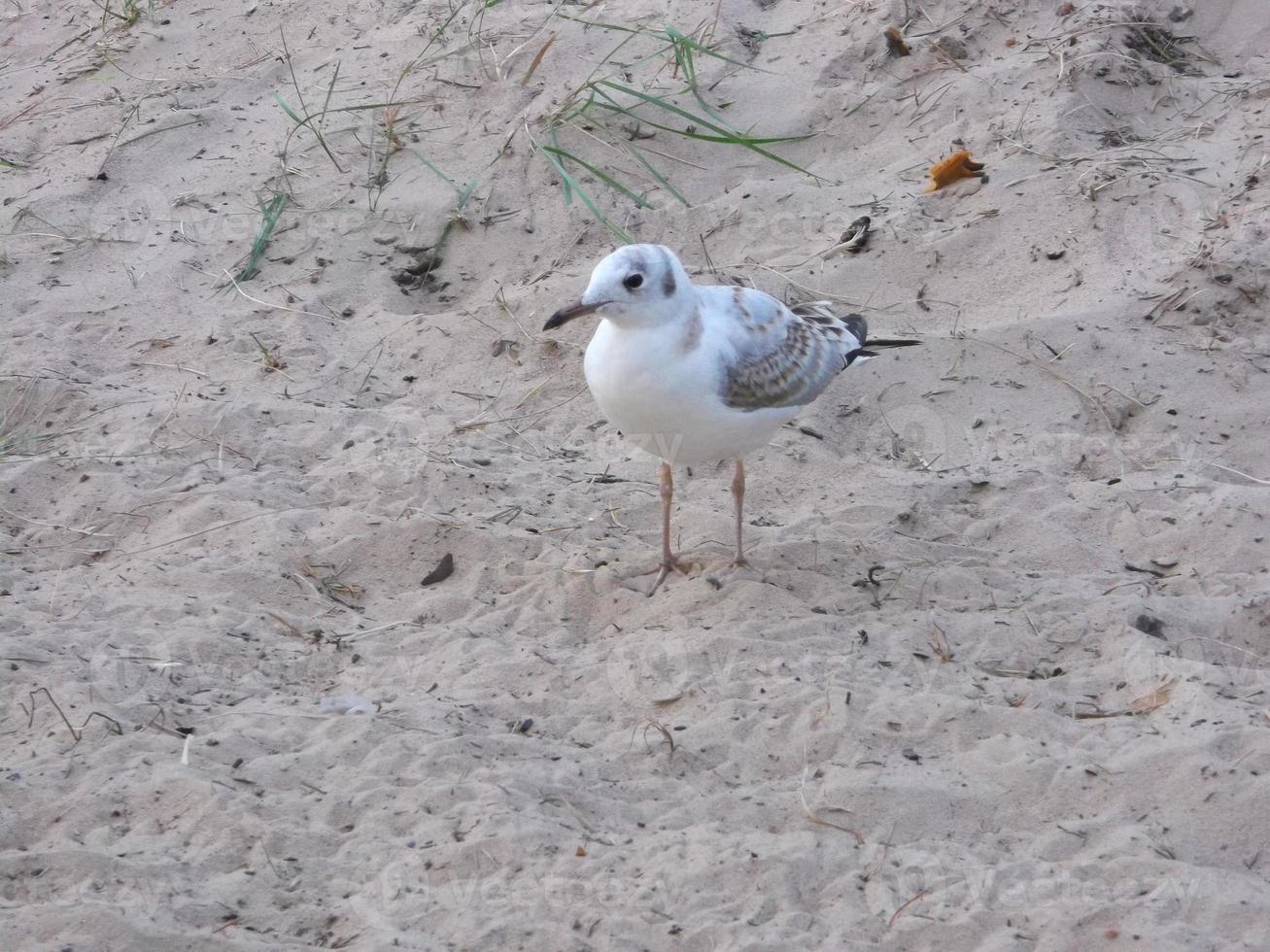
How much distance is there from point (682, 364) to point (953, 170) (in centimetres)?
279

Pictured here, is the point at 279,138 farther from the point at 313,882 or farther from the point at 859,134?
the point at 313,882

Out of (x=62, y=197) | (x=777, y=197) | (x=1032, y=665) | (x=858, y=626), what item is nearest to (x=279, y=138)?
(x=62, y=197)

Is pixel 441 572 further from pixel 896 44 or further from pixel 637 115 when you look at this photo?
pixel 896 44

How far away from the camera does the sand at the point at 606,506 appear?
3203 mm

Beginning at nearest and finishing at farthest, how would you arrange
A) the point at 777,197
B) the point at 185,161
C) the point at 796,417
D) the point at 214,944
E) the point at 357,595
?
the point at 214,944 < the point at 357,595 < the point at 796,417 < the point at 777,197 < the point at 185,161

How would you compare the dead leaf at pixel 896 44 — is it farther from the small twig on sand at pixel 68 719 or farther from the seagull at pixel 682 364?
the small twig on sand at pixel 68 719

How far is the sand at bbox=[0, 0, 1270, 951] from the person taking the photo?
3.20 m

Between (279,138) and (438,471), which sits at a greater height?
(279,138)

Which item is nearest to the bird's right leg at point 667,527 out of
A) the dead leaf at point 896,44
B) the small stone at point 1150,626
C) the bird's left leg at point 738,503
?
the bird's left leg at point 738,503

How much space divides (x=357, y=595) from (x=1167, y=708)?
8.43ft

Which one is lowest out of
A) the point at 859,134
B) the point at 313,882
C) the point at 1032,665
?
the point at 1032,665

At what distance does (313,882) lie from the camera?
313 centimetres

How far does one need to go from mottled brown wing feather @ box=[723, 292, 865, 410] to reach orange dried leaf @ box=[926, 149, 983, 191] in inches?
57.2

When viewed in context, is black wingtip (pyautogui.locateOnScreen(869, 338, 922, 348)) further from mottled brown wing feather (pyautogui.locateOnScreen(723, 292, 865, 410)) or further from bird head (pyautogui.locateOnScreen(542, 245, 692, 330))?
bird head (pyautogui.locateOnScreen(542, 245, 692, 330))
